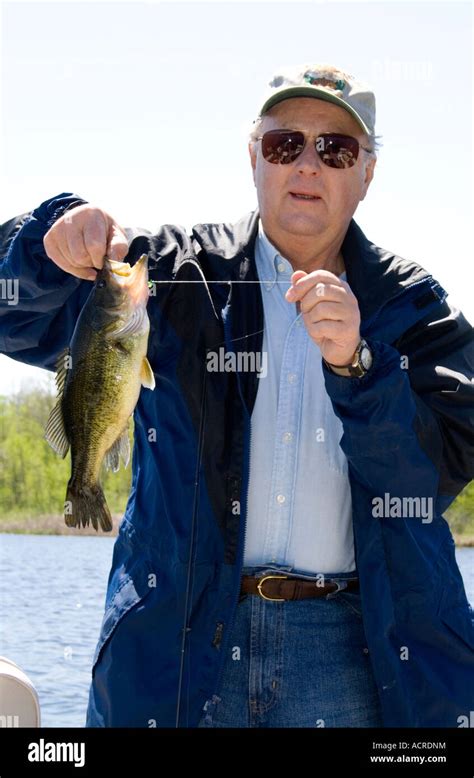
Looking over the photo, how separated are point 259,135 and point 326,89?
0.31m

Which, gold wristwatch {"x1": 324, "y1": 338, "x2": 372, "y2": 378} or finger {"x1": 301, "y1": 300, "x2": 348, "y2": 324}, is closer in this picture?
finger {"x1": 301, "y1": 300, "x2": 348, "y2": 324}

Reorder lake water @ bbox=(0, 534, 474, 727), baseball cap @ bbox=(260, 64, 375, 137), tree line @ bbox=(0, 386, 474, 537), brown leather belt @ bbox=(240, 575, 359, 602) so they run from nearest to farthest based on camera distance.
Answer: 1. brown leather belt @ bbox=(240, 575, 359, 602)
2. baseball cap @ bbox=(260, 64, 375, 137)
3. lake water @ bbox=(0, 534, 474, 727)
4. tree line @ bbox=(0, 386, 474, 537)

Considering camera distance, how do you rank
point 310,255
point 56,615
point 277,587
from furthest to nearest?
point 56,615
point 310,255
point 277,587

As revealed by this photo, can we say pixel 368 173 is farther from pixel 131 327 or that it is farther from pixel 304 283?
pixel 131 327

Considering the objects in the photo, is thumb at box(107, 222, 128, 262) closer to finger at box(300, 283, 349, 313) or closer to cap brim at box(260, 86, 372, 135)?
finger at box(300, 283, 349, 313)

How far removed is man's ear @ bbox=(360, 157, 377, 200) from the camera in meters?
4.00

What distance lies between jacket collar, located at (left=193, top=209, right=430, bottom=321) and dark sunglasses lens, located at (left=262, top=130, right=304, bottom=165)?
0.23m

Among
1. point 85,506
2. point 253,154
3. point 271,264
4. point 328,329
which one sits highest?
point 253,154

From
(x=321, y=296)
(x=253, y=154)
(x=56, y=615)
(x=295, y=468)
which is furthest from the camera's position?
(x=56, y=615)

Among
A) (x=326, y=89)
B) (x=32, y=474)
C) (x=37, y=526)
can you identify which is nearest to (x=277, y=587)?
(x=326, y=89)

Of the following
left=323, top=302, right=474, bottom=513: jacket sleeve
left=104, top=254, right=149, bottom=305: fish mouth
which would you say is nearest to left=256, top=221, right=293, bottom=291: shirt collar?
left=323, top=302, right=474, bottom=513: jacket sleeve

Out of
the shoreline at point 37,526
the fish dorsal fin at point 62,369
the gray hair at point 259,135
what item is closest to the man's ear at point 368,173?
the gray hair at point 259,135

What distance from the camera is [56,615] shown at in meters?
14.6
